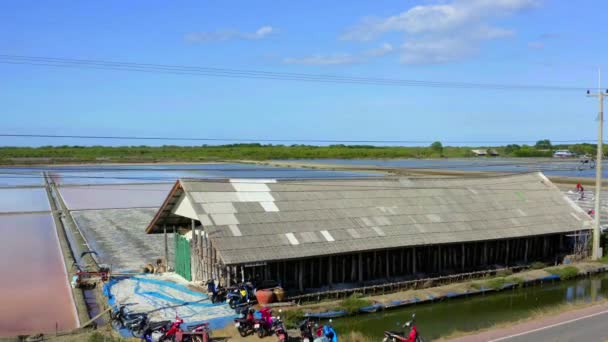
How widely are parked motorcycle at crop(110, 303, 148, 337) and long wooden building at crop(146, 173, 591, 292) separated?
3.02 metres

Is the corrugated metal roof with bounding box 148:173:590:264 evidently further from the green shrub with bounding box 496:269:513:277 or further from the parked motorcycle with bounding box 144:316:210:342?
the parked motorcycle with bounding box 144:316:210:342

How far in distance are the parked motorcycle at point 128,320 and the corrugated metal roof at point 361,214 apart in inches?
121

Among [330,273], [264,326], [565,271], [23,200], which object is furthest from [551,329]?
[23,200]

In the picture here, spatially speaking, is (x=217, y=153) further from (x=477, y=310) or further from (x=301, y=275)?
(x=477, y=310)

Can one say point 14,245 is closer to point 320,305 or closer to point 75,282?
point 75,282

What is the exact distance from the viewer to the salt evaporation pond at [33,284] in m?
19.3

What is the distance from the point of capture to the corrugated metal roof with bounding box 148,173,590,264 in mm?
20172

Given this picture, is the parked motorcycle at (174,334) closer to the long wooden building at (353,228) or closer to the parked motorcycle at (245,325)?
the parked motorcycle at (245,325)

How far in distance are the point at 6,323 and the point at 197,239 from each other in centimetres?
664

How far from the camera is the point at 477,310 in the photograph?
21016 mm

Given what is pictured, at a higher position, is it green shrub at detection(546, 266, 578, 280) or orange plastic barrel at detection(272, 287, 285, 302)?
orange plastic barrel at detection(272, 287, 285, 302)

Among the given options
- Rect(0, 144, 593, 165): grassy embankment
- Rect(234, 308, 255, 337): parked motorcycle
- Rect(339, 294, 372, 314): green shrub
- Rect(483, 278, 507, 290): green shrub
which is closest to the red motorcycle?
Rect(234, 308, 255, 337): parked motorcycle

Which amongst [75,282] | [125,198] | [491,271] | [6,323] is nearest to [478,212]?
[491,271]

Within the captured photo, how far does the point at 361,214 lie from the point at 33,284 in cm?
1334
